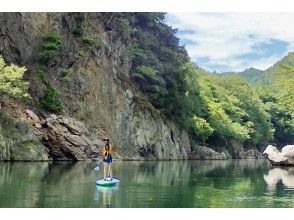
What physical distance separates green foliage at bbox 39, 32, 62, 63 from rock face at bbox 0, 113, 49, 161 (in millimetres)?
8071

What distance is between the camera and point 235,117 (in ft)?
292

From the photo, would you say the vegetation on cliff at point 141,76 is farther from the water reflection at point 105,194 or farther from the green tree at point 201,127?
the water reflection at point 105,194

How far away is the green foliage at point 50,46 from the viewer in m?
50.7

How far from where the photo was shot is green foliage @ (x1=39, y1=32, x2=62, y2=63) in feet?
166

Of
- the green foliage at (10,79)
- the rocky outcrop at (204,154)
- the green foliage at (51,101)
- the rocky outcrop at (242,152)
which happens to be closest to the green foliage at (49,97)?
the green foliage at (51,101)

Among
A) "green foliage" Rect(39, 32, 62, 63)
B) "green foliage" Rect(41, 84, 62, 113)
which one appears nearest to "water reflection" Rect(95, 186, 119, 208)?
"green foliage" Rect(41, 84, 62, 113)

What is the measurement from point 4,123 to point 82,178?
17.2 meters

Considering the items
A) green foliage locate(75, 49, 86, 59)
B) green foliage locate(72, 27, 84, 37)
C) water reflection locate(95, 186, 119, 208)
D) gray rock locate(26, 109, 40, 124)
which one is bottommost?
water reflection locate(95, 186, 119, 208)

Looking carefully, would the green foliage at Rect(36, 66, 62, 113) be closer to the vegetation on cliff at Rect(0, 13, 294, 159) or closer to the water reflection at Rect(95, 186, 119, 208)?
the vegetation on cliff at Rect(0, 13, 294, 159)

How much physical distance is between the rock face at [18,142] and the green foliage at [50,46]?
26.5ft

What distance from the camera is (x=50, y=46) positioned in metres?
50.7

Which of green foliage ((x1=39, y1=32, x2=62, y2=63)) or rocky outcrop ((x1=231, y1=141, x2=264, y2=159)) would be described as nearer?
Result: green foliage ((x1=39, y1=32, x2=62, y2=63))
